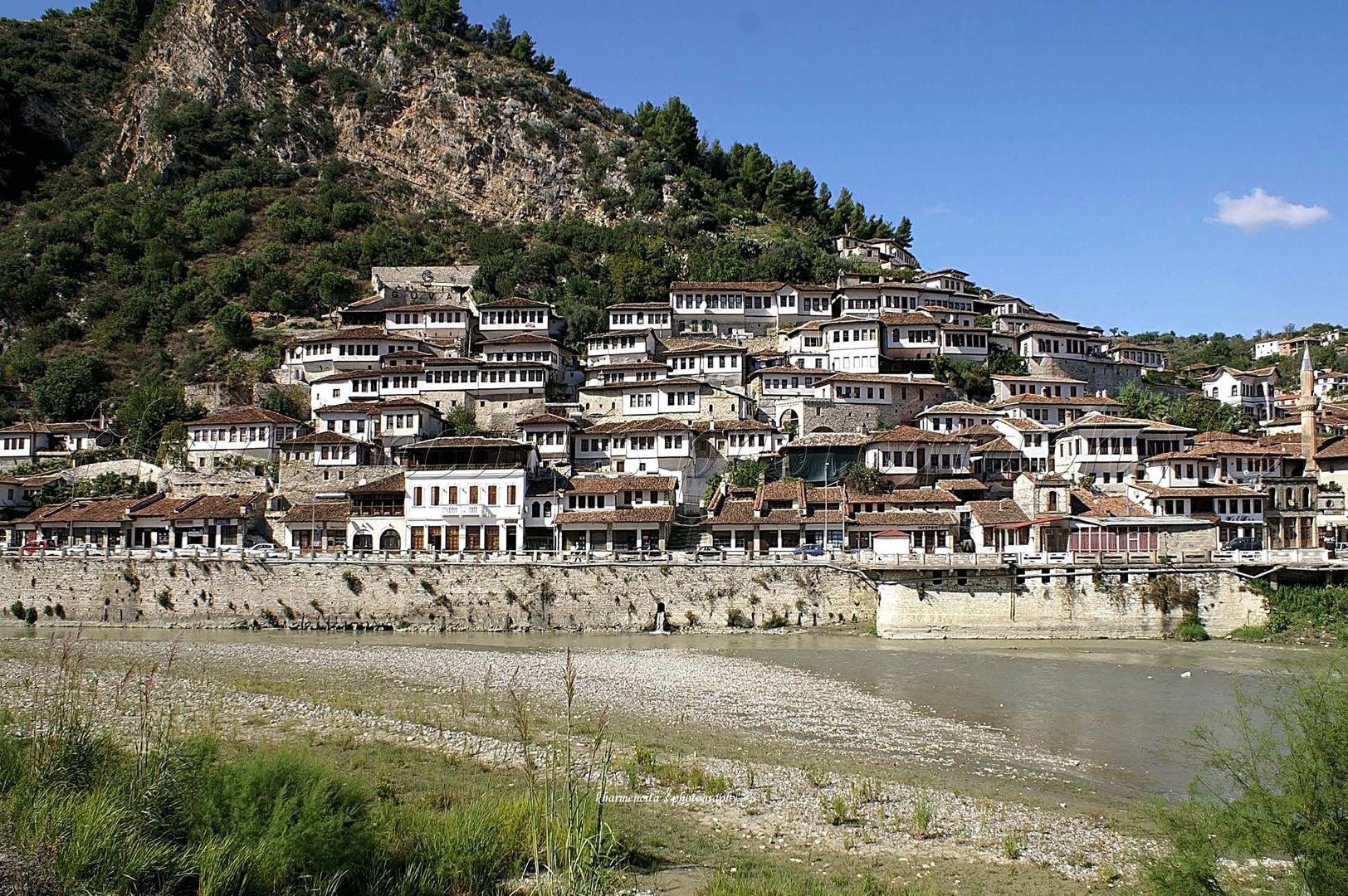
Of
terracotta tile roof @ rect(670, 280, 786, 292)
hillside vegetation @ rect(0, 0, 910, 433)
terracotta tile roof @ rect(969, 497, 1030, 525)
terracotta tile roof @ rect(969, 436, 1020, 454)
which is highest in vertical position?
hillside vegetation @ rect(0, 0, 910, 433)

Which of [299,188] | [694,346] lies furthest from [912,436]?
[299,188]

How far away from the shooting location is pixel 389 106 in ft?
372

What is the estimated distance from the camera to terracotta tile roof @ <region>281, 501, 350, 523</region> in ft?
146

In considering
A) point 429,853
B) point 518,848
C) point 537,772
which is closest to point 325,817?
point 429,853

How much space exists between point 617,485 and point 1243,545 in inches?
1130

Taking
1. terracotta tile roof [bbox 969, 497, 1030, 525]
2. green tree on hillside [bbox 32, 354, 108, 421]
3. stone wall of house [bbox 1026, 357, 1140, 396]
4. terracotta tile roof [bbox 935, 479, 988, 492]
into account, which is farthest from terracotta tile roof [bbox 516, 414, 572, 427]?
green tree on hillside [bbox 32, 354, 108, 421]

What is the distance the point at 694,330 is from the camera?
67.9 m

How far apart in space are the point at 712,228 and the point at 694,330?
29718 millimetres

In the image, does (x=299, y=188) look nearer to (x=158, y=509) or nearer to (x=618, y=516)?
(x=158, y=509)

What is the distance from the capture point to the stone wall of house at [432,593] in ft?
119

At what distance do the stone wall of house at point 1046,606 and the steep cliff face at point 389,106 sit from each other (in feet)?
246

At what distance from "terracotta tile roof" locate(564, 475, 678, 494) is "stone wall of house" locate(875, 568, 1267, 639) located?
13521 millimetres

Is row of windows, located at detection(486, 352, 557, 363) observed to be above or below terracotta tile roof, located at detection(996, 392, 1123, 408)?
above

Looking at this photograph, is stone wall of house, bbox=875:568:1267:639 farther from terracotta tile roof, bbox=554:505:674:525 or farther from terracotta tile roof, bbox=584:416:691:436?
terracotta tile roof, bbox=584:416:691:436
